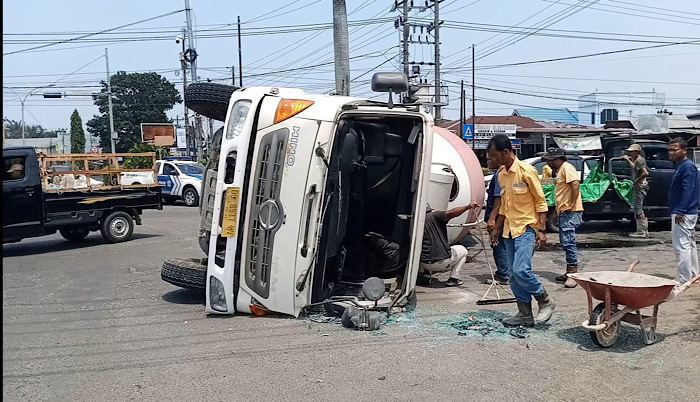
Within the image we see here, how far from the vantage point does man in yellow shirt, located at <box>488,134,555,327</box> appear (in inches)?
237

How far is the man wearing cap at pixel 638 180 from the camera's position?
1189cm

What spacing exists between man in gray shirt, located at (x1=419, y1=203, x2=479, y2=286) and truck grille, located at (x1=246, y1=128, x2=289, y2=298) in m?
2.27

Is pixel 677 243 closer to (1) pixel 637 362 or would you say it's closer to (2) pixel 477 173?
(1) pixel 637 362

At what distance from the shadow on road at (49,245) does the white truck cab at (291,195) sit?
7.11 meters

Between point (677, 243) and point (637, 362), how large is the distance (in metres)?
2.60

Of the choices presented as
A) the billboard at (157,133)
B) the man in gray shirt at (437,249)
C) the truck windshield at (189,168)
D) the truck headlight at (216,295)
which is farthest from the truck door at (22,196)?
the billboard at (157,133)

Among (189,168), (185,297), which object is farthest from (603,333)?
(189,168)

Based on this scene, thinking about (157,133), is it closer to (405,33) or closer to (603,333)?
(405,33)

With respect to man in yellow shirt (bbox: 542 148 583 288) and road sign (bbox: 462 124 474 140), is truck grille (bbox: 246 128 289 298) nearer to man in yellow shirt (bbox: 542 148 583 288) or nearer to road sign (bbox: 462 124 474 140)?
man in yellow shirt (bbox: 542 148 583 288)

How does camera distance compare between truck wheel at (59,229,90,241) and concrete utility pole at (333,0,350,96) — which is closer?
truck wheel at (59,229,90,241)

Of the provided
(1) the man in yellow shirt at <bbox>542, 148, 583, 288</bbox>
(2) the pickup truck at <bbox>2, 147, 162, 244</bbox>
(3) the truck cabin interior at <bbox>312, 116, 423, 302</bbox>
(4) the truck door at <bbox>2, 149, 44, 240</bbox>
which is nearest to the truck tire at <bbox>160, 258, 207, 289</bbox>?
(3) the truck cabin interior at <bbox>312, 116, 423, 302</bbox>

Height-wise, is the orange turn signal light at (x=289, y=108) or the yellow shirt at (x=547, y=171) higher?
the orange turn signal light at (x=289, y=108)

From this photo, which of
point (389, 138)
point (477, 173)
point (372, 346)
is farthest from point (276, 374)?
point (477, 173)

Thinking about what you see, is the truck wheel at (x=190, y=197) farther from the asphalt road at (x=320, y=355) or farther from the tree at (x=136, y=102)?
the tree at (x=136, y=102)
